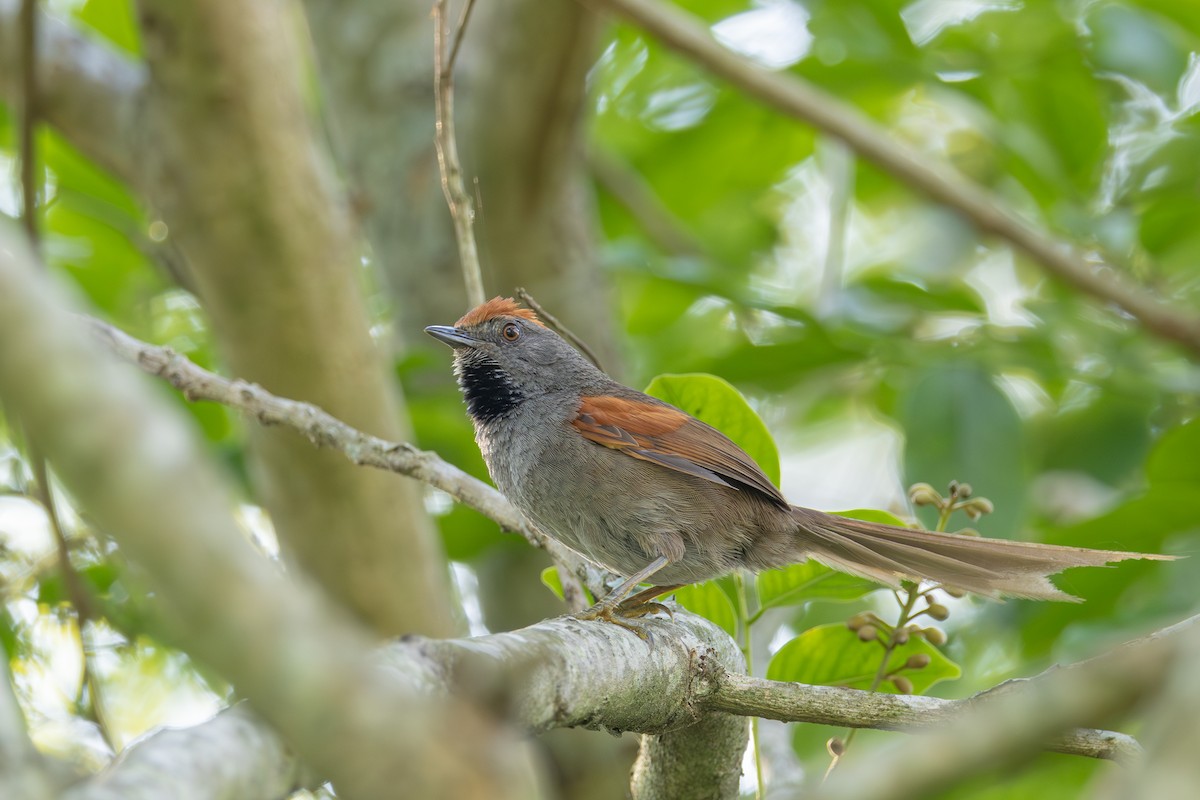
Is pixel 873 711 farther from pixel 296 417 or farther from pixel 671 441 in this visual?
pixel 296 417

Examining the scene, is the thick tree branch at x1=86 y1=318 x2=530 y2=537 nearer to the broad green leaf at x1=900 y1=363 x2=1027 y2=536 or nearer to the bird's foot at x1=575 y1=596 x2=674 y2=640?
the bird's foot at x1=575 y1=596 x2=674 y2=640

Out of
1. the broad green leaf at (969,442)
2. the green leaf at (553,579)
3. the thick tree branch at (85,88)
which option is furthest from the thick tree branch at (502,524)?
the thick tree branch at (85,88)

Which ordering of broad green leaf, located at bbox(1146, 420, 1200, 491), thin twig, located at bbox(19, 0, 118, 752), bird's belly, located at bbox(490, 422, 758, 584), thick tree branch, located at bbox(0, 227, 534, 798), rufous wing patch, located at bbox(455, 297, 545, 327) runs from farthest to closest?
1. rufous wing patch, located at bbox(455, 297, 545, 327)
2. broad green leaf, located at bbox(1146, 420, 1200, 491)
3. bird's belly, located at bbox(490, 422, 758, 584)
4. thin twig, located at bbox(19, 0, 118, 752)
5. thick tree branch, located at bbox(0, 227, 534, 798)

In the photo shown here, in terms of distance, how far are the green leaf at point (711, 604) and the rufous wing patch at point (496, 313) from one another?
1598mm

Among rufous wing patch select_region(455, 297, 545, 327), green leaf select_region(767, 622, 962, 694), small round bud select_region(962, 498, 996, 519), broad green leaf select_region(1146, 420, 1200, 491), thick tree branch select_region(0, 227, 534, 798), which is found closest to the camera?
thick tree branch select_region(0, 227, 534, 798)

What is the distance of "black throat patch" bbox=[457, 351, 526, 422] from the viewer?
4691 millimetres

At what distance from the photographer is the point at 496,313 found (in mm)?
4934

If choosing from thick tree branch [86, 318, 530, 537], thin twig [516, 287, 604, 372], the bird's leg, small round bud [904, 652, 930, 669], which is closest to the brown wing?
thin twig [516, 287, 604, 372]

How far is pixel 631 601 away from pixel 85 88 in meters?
3.62

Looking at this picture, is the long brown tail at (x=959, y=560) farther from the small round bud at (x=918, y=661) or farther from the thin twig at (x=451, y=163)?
the thin twig at (x=451, y=163)

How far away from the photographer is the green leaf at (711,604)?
11.9 ft

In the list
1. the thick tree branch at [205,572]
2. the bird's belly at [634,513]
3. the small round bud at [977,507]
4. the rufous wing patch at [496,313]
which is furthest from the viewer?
the rufous wing patch at [496,313]

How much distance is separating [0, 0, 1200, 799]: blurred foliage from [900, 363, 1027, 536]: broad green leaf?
0.03ft

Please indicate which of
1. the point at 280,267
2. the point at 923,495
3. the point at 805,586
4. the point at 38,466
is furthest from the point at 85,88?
the point at 923,495
